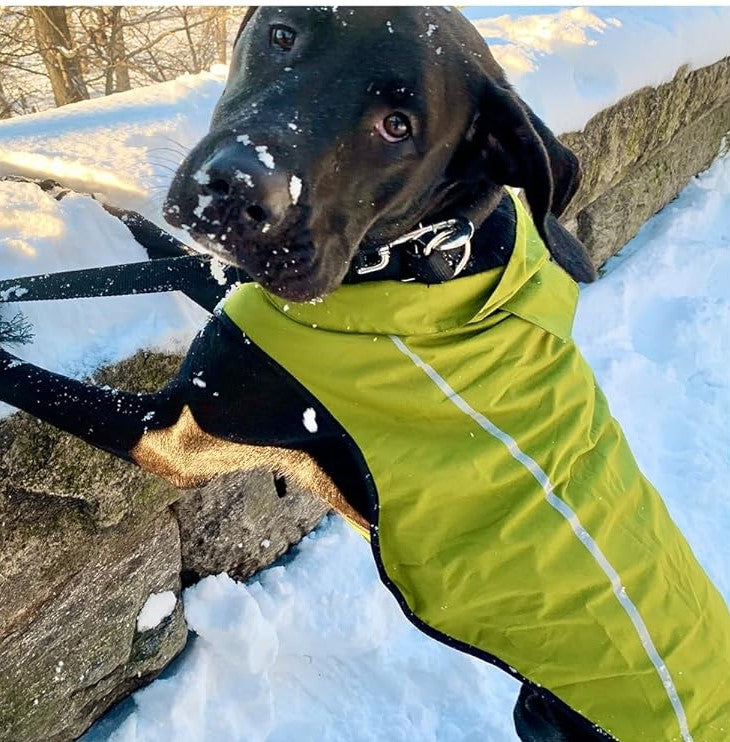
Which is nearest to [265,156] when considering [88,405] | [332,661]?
[88,405]

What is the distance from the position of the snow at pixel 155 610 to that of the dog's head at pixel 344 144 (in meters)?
1.23

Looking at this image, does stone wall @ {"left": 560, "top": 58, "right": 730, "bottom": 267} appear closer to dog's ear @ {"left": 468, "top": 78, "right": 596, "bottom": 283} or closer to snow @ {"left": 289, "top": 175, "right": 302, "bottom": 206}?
dog's ear @ {"left": 468, "top": 78, "right": 596, "bottom": 283}

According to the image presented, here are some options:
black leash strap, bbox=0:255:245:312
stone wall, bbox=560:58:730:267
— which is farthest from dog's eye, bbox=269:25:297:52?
stone wall, bbox=560:58:730:267

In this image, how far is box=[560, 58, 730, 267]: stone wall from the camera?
164 inches

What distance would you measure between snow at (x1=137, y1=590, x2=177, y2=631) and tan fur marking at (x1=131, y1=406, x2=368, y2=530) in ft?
1.57

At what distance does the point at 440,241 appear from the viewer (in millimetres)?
1827

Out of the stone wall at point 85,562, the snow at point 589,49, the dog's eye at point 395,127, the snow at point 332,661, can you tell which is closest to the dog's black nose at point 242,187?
the dog's eye at point 395,127

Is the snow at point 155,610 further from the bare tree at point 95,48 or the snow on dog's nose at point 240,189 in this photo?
the bare tree at point 95,48

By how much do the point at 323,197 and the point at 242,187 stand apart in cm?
24

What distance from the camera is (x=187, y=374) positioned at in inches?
76.4

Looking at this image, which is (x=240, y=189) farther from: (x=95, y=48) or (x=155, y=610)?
(x=95, y=48)

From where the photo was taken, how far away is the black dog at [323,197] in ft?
5.15

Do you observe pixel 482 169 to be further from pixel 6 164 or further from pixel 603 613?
pixel 6 164

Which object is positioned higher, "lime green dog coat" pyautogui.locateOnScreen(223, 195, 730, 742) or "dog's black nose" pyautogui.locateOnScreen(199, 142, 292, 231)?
"dog's black nose" pyautogui.locateOnScreen(199, 142, 292, 231)
